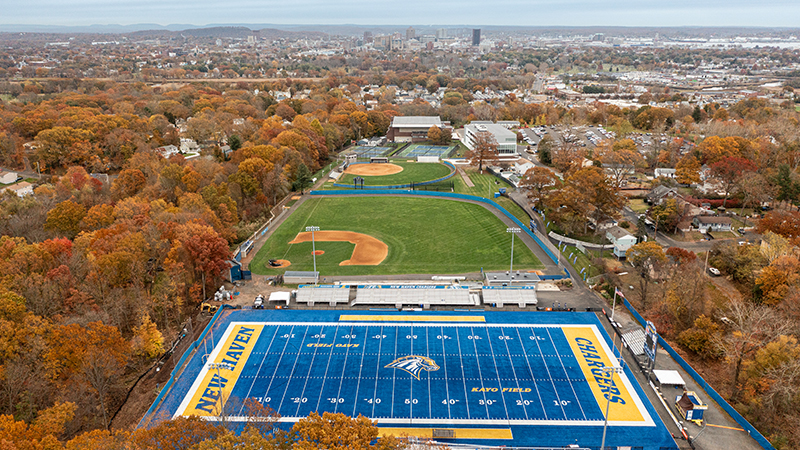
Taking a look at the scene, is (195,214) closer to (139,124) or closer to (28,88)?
(139,124)

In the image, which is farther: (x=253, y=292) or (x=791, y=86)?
(x=791, y=86)

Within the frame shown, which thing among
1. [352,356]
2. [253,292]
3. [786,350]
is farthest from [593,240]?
[253,292]

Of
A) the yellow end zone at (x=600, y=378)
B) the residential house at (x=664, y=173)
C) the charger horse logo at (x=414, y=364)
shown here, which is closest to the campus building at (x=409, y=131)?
the residential house at (x=664, y=173)

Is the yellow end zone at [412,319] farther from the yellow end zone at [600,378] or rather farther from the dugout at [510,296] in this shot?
the yellow end zone at [600,378]

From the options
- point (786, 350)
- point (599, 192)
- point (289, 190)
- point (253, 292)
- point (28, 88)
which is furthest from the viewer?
point (28, 88)

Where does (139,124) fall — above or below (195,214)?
above

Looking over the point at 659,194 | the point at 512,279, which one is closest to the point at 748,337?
the point at 512,279
